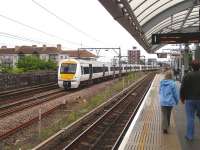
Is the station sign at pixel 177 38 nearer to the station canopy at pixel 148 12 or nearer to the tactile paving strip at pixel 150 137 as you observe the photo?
the station canopy at pixel 148 12

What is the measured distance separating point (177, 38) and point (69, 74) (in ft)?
63.3

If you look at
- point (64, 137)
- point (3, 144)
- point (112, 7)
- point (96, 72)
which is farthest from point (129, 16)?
point (96, 72)

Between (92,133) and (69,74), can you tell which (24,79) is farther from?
(92,133)

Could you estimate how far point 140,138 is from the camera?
963 centimetres

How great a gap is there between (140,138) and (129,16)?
7497 millimetres

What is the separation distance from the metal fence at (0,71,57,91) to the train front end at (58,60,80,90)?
4.14 metres


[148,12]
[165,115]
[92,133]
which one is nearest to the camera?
[165,115]

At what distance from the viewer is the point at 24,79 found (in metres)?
39.2

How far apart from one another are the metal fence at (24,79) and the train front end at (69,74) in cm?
414

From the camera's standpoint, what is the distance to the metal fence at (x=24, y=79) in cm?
3453

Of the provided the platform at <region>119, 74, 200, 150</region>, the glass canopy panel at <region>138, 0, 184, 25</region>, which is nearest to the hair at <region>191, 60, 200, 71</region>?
the platform at <region>119, 74, 200, 150</region>

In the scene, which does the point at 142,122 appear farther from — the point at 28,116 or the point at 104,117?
the point at 28,116

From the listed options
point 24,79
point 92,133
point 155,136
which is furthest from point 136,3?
point 24,79

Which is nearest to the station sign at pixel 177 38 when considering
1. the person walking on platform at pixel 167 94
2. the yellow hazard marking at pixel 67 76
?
the person walking on platform at pixel 167 94
